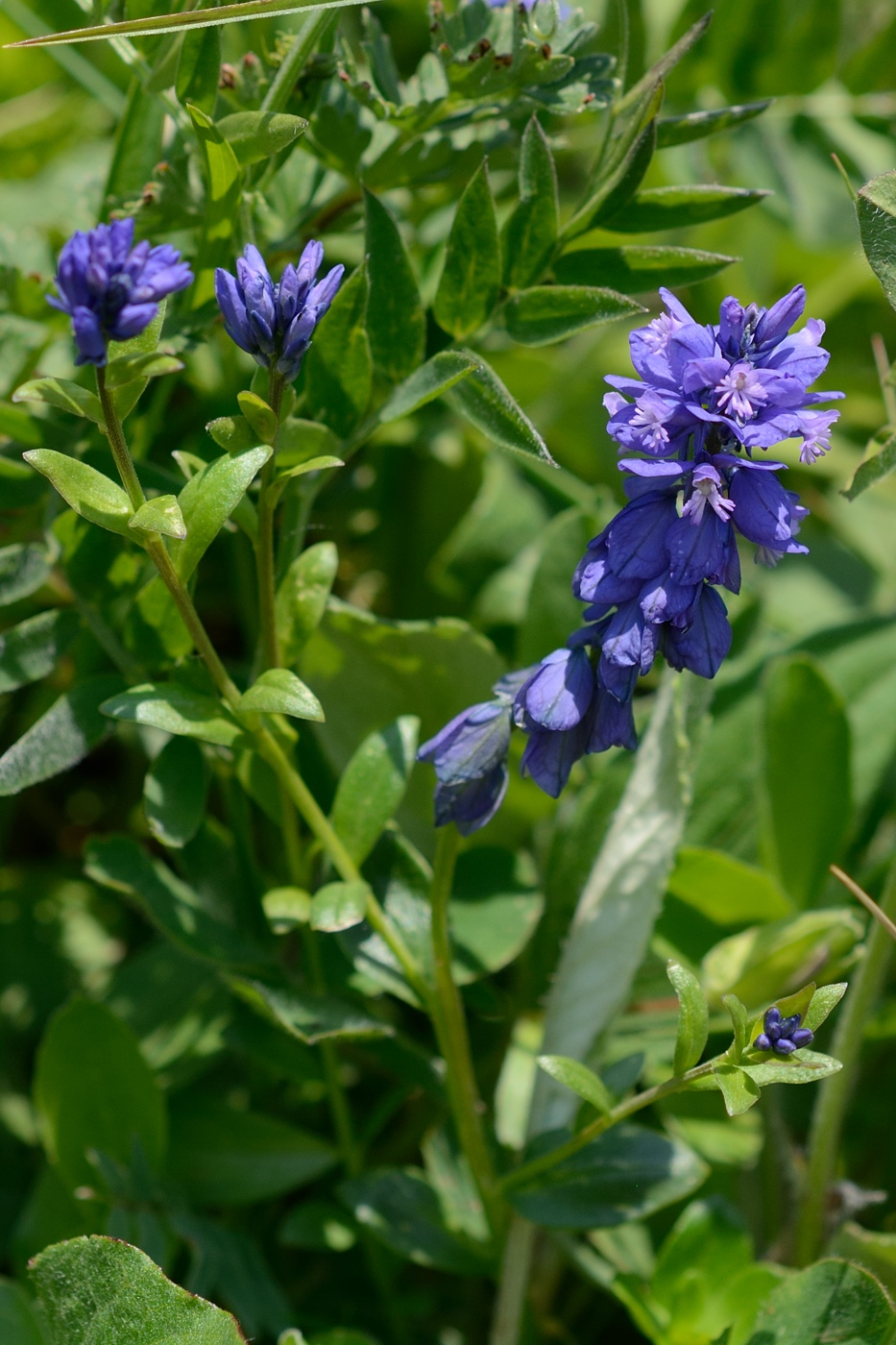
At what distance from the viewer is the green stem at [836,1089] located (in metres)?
1.19

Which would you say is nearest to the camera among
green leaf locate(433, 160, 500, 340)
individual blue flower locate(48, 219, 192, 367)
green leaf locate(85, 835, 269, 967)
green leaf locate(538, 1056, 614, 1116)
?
individual blue flower locate(48, 219, 192, 367)

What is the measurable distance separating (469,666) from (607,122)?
563 millimetres

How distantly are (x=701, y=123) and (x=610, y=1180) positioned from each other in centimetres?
97

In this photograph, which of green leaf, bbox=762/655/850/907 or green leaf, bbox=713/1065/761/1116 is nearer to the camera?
green leaf, bbox=713/1065/761/1116

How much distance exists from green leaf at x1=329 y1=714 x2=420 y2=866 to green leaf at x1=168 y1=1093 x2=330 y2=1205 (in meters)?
0.43

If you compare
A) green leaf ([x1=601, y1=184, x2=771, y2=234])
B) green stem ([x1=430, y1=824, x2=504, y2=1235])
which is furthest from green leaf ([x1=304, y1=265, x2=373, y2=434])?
green stem ([x1=430, y1=824, x2=504, y2=1235])

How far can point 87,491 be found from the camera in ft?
2.95

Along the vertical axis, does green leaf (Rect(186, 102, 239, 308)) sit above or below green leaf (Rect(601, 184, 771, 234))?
above

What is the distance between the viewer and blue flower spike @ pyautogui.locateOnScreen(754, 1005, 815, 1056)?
35.7 inches

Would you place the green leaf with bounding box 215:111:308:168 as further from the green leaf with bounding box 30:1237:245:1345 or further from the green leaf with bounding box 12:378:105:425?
the green leaf with bounding box 30:1237:245:1345

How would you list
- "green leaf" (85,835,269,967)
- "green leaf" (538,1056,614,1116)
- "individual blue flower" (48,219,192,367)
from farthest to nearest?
1. "green leaf" (85,835,269,967)
2. "green leaf" (538,1056,614,1116)
3. "individual blue flower" (48,219,192,367)

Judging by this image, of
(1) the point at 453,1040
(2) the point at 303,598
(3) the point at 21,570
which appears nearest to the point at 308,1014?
(1) the point at 453,1040

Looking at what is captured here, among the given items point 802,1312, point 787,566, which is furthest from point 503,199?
point 802,1312

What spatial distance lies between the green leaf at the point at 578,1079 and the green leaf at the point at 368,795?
253 millimetres
